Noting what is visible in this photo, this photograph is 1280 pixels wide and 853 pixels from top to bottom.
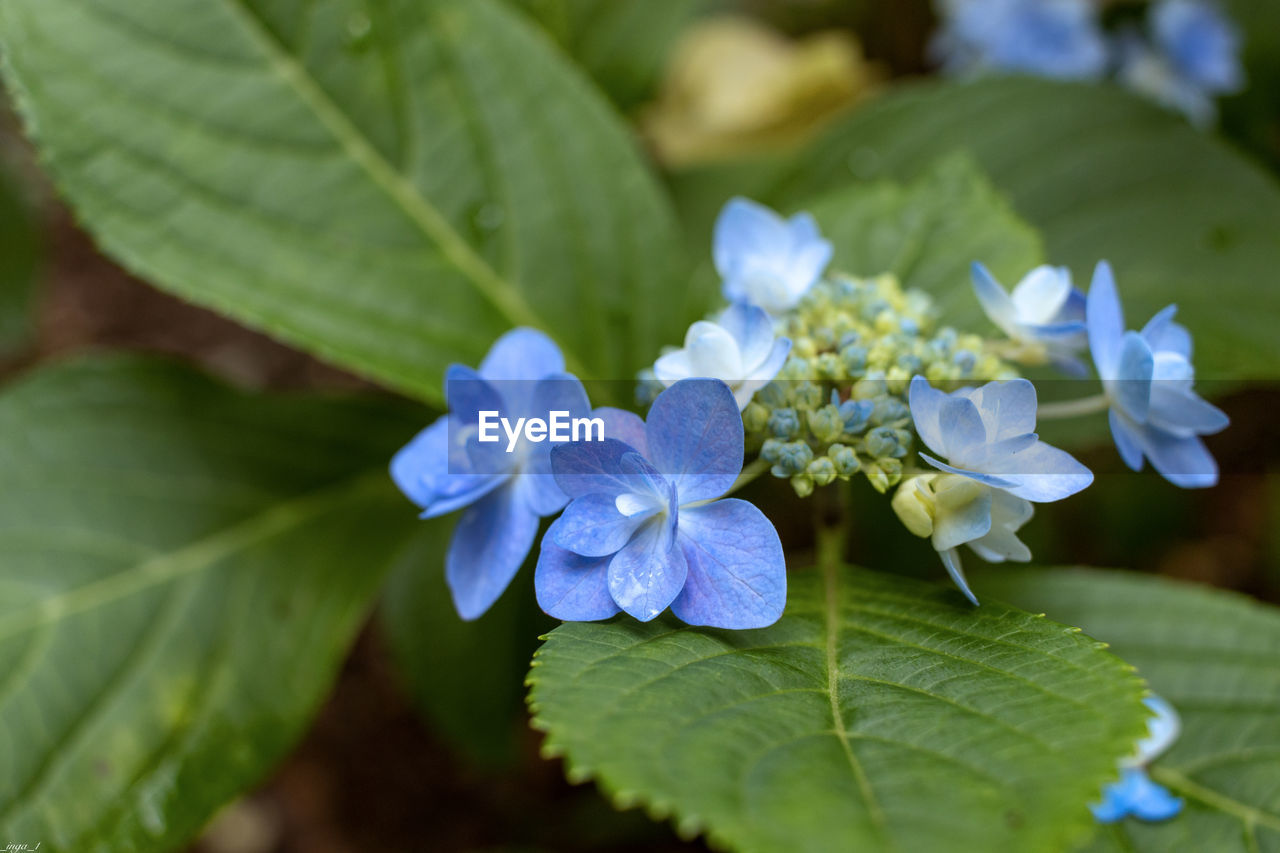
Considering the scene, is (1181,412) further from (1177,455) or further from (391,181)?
(391,181)

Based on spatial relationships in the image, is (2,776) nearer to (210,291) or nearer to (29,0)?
(210,291)

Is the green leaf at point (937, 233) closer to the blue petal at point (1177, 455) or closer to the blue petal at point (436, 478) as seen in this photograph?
the blue petal at point (1177, 455)

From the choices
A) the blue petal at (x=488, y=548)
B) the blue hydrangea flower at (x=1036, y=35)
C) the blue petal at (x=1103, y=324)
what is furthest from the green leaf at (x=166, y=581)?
the blue hydrangea flower at (x=1036, y=35)

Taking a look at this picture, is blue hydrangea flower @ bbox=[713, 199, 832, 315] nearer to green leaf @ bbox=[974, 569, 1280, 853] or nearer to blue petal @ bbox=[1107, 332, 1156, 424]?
blue petal @ bbox=[1107, 332, 1156, 424]

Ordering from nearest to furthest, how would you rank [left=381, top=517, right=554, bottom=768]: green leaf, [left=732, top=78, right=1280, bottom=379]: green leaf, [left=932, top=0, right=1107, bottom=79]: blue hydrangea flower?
[left=732, top=78, right=1280, bottom=379]: green leaf, [left=381, top=517, right=554, bottom=768]: green leaf, [left=932, top=0, right=1107, bottom=79]: blue hydrangea flower

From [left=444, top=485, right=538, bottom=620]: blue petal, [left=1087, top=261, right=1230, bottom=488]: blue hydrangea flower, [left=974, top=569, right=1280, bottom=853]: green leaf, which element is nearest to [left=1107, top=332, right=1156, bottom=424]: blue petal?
[left=1087, top=261, right=1230, bottom=488]: blue hydrangea flower

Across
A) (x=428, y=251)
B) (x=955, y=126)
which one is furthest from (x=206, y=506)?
(x=955, y=126)
